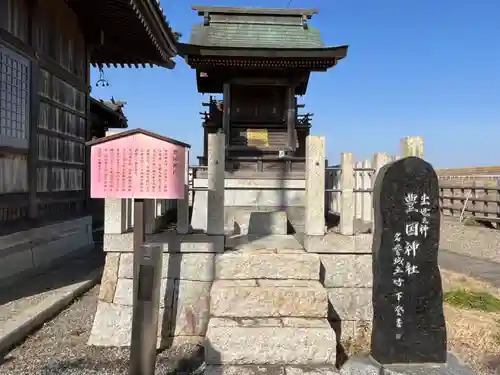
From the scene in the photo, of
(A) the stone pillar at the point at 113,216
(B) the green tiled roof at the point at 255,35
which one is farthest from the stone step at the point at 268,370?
(B) the green tiled roof at the point at 255,35

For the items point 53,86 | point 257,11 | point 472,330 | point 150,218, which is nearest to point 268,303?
point 150,218

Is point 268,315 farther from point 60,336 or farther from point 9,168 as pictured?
point 9,168

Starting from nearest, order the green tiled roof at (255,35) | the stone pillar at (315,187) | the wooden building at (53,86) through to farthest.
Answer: the stone pillar at (315,187) → the wooden building at (53,86) → the green tiled roof at (255,35)

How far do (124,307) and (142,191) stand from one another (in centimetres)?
152

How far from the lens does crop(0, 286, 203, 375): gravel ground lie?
12.7ft

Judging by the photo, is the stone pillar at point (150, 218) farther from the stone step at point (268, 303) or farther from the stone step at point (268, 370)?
the stone step at point (268, 370)

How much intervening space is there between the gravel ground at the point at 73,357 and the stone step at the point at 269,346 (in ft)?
1.05

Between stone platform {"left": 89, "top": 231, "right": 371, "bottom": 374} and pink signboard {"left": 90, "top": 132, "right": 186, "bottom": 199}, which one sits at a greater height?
pink signboard {"left": 90, "top": 132, "right": 186, "bottom": 199}

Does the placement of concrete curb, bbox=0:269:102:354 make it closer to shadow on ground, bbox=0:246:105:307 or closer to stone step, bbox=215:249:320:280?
shadow on ground, bbox=0:246:105:307

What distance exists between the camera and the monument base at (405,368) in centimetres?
382

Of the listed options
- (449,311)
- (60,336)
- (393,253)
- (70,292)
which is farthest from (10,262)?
(449,311)

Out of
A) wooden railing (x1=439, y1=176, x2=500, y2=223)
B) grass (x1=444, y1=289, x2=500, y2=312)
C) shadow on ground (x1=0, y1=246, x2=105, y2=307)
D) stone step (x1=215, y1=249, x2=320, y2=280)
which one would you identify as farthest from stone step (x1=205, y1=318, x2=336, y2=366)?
wooden railing (x1=439, y1=176, x2=500, y2=223)

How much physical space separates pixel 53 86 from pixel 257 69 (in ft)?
23.6

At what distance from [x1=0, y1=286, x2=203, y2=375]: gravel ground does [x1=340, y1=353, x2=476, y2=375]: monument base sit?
1.46 m
